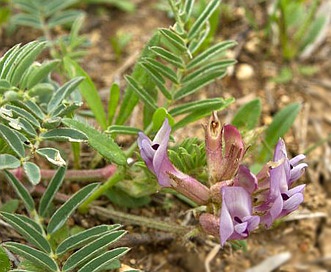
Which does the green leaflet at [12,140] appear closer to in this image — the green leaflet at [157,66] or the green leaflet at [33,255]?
the green leaflet at [33,255]

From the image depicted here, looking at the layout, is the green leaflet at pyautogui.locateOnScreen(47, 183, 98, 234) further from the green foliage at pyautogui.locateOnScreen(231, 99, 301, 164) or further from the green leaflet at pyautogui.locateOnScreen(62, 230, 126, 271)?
the green foliage at pyautogui.locateOnScreen(231, 99, 301, 164)

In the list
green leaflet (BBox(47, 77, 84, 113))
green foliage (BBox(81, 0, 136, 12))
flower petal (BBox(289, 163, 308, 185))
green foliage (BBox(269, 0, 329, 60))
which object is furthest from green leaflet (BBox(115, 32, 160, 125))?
green foliage (BBox(81, 0, 136, 12))

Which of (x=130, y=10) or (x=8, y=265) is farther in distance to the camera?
(x=130, y=10)

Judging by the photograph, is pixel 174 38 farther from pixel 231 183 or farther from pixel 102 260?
pixel 102 260

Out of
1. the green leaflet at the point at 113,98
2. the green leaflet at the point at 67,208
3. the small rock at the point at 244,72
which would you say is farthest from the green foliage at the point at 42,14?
the green leaflet at the point at 67,208

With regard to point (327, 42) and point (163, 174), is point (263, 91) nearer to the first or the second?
point (327, 42)

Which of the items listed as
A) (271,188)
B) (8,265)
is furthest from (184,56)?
(8,265)

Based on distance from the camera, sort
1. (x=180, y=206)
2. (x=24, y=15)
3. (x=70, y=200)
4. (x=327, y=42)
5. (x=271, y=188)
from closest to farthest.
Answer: (x=271, y=188) < (x=70, y=200) < (x=180, y=206) < (x=24, y=15) < (x=327, y=42)

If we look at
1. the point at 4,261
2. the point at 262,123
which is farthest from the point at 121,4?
the point at 4,261
